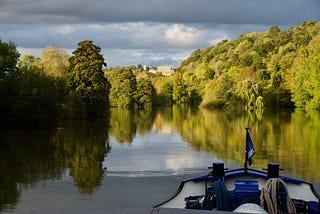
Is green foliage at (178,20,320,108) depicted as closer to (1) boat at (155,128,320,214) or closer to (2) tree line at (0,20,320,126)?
(2) tree line at (0,20,320,126)

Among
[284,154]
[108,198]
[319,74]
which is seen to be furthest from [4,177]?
[319,74]

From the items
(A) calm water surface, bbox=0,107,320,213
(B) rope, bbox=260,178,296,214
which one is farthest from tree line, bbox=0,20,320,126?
(B) rope, bbox=260,178,296,214

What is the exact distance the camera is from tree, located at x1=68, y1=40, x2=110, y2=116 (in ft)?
161

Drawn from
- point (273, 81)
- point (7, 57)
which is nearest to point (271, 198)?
point (7, 57)

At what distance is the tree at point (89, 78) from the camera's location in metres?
49.0

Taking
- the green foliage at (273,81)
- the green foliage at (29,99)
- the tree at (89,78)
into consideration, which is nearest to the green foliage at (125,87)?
the green foliage at (273,81)

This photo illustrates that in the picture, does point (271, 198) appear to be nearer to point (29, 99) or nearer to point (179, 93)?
point (29, 99)

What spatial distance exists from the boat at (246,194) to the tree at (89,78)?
123ft

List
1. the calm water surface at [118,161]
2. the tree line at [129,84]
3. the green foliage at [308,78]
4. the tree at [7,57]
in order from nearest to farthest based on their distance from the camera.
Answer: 1. the calm water surface at [118,161]
2. the tree line at [129,84]
3. the tree at [7,57]
4. the green foliage at [308,78]

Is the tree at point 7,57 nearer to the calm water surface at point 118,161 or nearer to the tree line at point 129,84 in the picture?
the tree line at point 129,84

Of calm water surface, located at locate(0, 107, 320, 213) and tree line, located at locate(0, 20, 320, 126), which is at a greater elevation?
tree line, located at locate(0, 20, 320, 126)

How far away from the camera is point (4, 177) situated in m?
18.7

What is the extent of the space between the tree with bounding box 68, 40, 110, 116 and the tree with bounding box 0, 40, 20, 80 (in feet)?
25.9

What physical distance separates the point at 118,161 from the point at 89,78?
2725 cm
